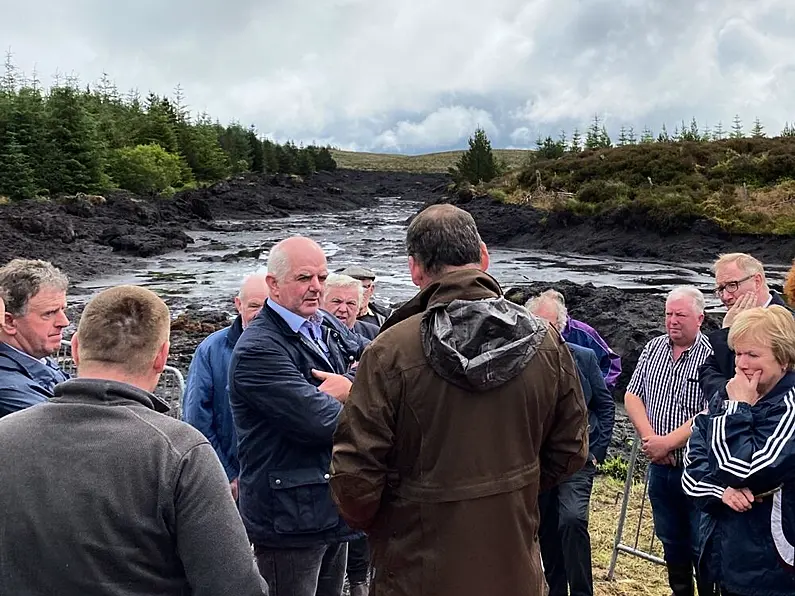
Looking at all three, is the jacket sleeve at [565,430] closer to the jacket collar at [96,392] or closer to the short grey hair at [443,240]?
the short grey hair at [443,240]

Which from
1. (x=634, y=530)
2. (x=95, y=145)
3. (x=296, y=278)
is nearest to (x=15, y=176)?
(x=95, y=145)

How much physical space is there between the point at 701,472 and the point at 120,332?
2682mm

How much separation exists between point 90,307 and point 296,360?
1.37 meters

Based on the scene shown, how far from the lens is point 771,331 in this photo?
3.22 meters

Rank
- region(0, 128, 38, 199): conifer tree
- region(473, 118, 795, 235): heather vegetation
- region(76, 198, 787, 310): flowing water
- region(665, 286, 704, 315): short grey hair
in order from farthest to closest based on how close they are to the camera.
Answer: region(0, 128, 38, 199): conifer tree → region(473, 118, 795, 235): heather vegetation → region(76, 198, 787, 310): flowing water → region(665, 286, 704, 315): short grey hair

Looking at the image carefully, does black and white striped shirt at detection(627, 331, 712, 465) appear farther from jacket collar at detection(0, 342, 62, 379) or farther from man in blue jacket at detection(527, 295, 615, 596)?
jacket collar at detection(0, 342, 62, 379)

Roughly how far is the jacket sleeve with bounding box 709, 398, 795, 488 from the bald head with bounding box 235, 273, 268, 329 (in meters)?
2.65

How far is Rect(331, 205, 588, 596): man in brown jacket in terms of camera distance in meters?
2.37

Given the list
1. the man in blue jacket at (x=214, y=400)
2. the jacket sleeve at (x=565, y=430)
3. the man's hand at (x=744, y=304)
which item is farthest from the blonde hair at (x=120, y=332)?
the man's hand at (x=744, y=304)

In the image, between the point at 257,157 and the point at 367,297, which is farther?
the point at 257,157

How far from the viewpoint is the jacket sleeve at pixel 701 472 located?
3.23m

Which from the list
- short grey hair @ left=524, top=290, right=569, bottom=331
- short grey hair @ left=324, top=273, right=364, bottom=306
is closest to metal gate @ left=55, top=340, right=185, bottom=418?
short grey hair @ left=324, top=273, right=364, bottom=306

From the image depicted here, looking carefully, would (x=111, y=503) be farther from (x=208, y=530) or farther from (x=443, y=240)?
(x=443, y=240)

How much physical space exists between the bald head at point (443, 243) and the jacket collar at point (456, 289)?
53mm
